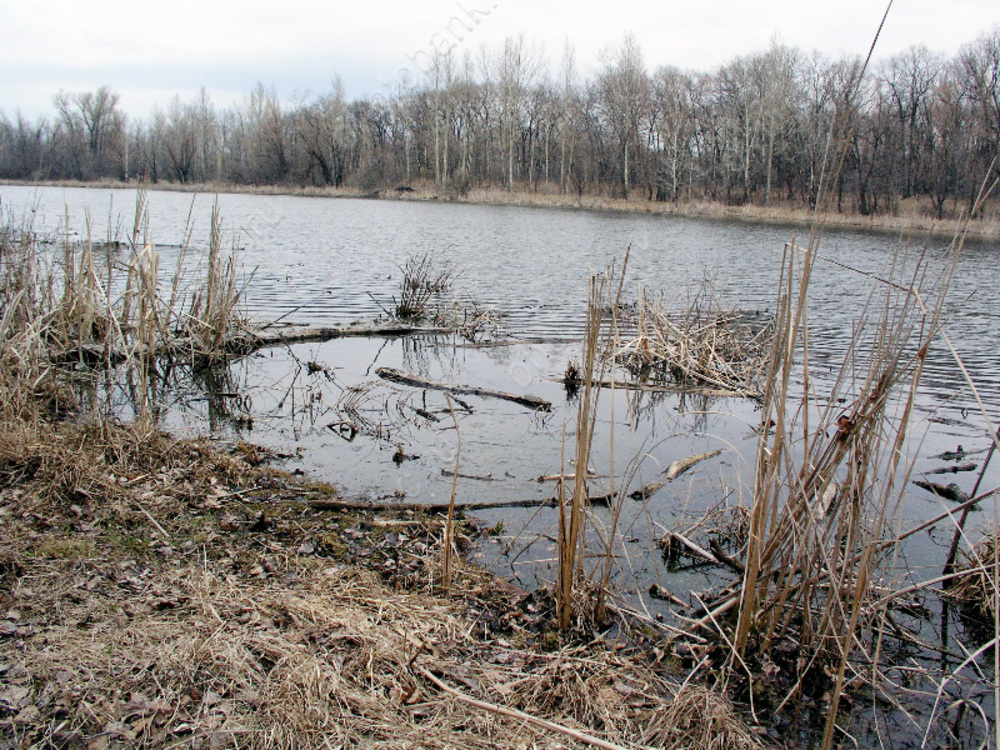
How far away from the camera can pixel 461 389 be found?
8.05 metres

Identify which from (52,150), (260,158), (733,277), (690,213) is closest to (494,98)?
(690,213)

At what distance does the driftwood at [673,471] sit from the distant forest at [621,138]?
1486 inches

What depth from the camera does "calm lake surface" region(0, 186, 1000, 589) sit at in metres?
5.39

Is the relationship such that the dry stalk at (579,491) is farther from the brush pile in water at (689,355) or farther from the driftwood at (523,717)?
the brush pile in water at (689,355)

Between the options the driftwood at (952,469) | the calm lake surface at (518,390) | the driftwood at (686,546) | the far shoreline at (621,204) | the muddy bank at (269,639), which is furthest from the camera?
the far shoreline at (621,204)

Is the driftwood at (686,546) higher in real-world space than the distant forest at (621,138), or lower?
lower

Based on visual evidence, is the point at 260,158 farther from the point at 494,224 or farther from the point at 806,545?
the point at 806,545

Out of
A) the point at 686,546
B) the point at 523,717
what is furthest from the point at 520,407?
the point at 523,717

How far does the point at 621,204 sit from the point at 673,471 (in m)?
49.2

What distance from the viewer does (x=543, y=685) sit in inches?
124

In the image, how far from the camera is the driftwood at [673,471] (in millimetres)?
5445

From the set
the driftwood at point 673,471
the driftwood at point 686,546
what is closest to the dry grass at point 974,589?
the driftwood at point 686,546

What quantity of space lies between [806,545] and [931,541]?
97.8 inches

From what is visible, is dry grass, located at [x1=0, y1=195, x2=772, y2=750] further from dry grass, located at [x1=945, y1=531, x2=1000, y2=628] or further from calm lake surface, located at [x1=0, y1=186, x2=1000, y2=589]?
dry grass, located at [x1=945, y1=531, x2=1000, y2=628]
